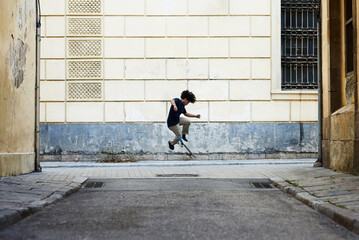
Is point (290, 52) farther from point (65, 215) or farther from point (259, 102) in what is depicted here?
point (65, 215)

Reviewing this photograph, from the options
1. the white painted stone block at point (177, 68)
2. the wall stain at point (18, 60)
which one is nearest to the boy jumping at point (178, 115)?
the white painted stone block at point (177, 68)

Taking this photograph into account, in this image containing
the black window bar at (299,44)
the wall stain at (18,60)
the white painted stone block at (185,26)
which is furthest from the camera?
the black window bar at (299,44)

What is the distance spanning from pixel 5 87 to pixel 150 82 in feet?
23.3

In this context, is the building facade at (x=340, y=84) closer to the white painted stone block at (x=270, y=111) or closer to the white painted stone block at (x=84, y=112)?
the white painted stone block at (x=270, y=111)

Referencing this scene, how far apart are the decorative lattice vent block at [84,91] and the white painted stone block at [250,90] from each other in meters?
3.87

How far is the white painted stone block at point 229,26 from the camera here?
55.2ft

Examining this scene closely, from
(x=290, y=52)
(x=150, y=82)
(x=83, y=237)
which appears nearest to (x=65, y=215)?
(x=83, y=237)

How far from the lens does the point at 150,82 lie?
1675 centimetres

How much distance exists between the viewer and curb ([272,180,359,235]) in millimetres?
5379

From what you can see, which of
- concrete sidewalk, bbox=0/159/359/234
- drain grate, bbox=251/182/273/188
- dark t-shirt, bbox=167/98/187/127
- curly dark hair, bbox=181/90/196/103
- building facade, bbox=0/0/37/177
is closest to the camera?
concrete sidewalk, bbox=0/159/359/234

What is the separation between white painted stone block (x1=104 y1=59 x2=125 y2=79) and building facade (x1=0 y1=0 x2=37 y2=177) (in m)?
4.61

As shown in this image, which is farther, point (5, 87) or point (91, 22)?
point (91, 22)

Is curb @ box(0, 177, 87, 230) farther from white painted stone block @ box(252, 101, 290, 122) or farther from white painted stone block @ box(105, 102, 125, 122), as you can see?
white painted stone block @ box(252, 101, 290, 122)

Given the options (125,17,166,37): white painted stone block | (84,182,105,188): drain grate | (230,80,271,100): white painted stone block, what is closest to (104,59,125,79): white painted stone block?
(125,17,166,37): white painted stone block
